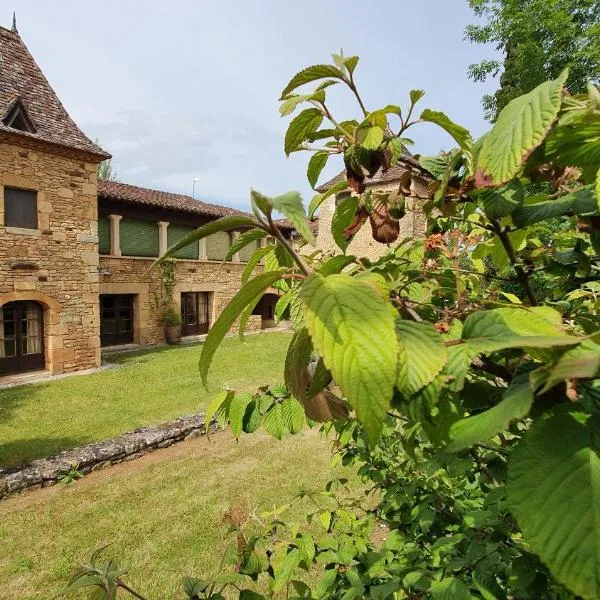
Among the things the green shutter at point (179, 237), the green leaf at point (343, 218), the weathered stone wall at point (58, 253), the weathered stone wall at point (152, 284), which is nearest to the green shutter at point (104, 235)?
the weathered stone wall at point (152, 284)

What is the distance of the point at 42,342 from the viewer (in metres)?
11.6

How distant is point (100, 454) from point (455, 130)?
659cm

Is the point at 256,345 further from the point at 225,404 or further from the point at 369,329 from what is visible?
the point at 369,329

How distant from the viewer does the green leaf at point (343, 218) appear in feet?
3.49

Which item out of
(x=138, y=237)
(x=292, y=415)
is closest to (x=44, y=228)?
(x=138, y=237)

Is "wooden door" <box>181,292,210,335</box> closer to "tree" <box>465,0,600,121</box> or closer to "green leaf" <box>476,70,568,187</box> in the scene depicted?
"tree" <box>465,0,600,121</box>

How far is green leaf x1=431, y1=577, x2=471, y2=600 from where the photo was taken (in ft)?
3.50

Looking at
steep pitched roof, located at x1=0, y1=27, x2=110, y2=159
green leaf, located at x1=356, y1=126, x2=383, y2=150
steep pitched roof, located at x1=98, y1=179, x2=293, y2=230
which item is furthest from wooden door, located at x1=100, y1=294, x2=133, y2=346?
green leaf, located at x1=356, y1=126, x2=383, y2=150

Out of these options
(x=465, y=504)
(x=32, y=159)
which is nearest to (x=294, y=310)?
(x=465, y=504)

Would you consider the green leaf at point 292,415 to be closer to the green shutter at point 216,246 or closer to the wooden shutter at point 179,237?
the wooden shutter at point 179,237

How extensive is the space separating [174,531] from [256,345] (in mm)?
11632

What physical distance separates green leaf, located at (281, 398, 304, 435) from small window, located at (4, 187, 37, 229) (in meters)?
11.9

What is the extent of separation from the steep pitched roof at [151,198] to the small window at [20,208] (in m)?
3.27

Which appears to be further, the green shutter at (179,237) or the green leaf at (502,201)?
the green shutter at (179,237)
